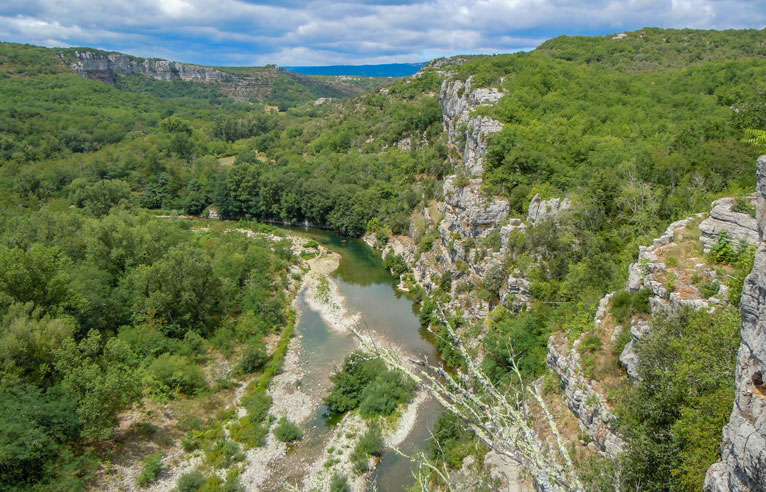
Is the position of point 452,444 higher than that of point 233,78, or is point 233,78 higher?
point 233,78

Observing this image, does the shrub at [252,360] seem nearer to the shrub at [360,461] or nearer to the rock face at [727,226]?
the shrub at [360,461]

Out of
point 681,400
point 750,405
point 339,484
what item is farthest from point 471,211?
point 750,405

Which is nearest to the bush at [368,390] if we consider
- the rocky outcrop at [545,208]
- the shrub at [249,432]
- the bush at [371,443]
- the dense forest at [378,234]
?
the dense forest at [378,234]

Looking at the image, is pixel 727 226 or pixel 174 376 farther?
pixel 174 376

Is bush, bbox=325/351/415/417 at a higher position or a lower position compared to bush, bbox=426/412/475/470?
lower

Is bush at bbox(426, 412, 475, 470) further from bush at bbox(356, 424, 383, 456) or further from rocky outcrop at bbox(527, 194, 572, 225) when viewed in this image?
rocky outcrop at bbox(527, 194, 572, 225)

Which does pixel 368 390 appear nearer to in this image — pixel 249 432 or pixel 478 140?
pixel 249 432

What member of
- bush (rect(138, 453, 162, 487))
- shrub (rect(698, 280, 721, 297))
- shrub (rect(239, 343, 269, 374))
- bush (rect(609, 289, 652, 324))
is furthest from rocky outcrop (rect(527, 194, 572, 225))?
bush (rect(138, 453, 162, 487))

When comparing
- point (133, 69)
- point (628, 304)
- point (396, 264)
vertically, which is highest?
point (133, 69)
